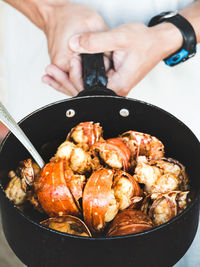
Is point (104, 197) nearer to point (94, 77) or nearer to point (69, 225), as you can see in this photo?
point (69, 225)

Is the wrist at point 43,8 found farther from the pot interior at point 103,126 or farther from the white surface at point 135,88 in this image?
the pot interior at point 103,126

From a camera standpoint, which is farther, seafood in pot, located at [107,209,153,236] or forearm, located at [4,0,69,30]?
forearm, located at [4,0,69,30]

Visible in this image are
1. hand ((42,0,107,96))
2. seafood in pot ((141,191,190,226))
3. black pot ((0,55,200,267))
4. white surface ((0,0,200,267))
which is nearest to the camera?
black pot ((0,55,200,267))

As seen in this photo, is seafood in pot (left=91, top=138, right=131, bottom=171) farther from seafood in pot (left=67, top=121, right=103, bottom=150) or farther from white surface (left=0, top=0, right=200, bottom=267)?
white surface (left=0, top=0, right=200, bottom=267)

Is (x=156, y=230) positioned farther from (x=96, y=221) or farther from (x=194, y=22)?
(x=194, y=22)

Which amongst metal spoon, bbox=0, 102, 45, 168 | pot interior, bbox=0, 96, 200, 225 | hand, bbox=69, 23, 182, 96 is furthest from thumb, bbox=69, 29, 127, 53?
metal spoon, bbox=0, 102, 45, 168

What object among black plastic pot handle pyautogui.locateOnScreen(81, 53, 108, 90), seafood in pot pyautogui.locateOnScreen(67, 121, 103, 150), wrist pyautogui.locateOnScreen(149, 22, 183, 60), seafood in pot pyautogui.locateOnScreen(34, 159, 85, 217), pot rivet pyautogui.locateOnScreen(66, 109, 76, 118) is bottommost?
seafood in pot pyautogui.locateOnScreen(34, 159, 85, 217)

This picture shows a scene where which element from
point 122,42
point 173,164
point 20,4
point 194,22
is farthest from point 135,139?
point 20,4

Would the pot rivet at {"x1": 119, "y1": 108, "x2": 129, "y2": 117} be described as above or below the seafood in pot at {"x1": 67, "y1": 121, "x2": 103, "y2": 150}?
above

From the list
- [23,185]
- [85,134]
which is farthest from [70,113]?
[23,185]
